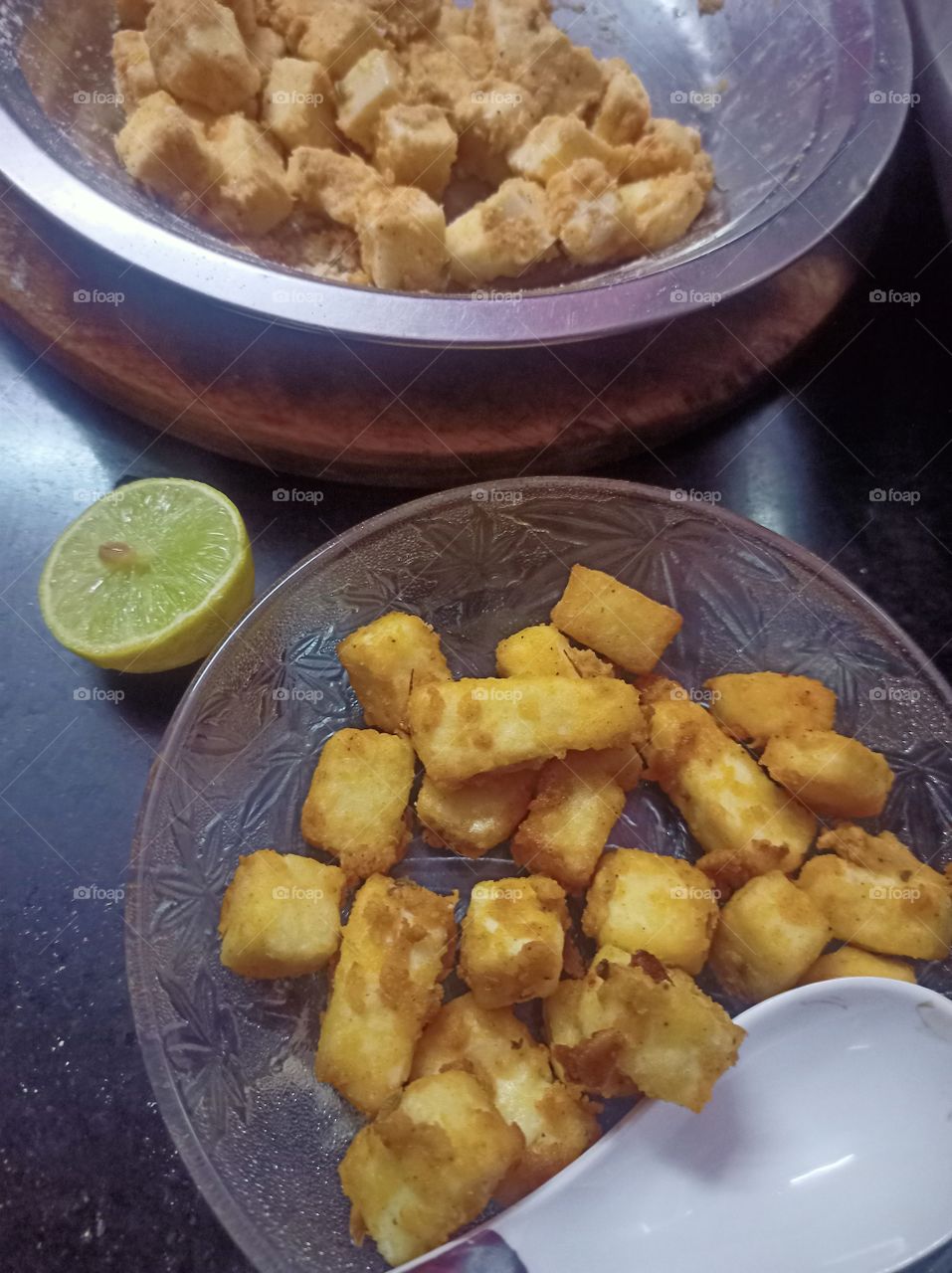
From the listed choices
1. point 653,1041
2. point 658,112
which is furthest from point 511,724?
point 658,112

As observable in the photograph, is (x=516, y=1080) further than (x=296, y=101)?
No

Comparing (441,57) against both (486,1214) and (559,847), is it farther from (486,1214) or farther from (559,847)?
(486,1214)

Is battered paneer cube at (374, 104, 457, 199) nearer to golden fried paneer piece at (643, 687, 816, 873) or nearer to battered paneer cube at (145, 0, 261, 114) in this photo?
battered paneer cube at (145, 0, 261, 114)

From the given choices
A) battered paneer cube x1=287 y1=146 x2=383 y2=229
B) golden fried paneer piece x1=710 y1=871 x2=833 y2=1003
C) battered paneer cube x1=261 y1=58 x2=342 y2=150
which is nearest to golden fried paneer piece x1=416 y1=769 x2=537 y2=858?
golden fried paneer piece x1=710 y1=871 x2=833 y2=1003

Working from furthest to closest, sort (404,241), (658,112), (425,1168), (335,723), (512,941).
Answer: (658,112), (404,241), (335,723), (512,941), (425,1168)

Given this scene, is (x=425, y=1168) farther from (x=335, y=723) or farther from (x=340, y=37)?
(x=340, y=37)

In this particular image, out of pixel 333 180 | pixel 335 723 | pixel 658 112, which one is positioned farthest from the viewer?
pixel 658 112

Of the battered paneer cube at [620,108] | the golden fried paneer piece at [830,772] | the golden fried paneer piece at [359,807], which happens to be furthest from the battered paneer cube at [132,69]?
the golden fried paneer piece at [830,772]

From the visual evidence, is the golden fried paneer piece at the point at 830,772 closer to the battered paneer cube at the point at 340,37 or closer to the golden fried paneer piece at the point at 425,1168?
the golden fried paneer piece at the point at 425,1168
